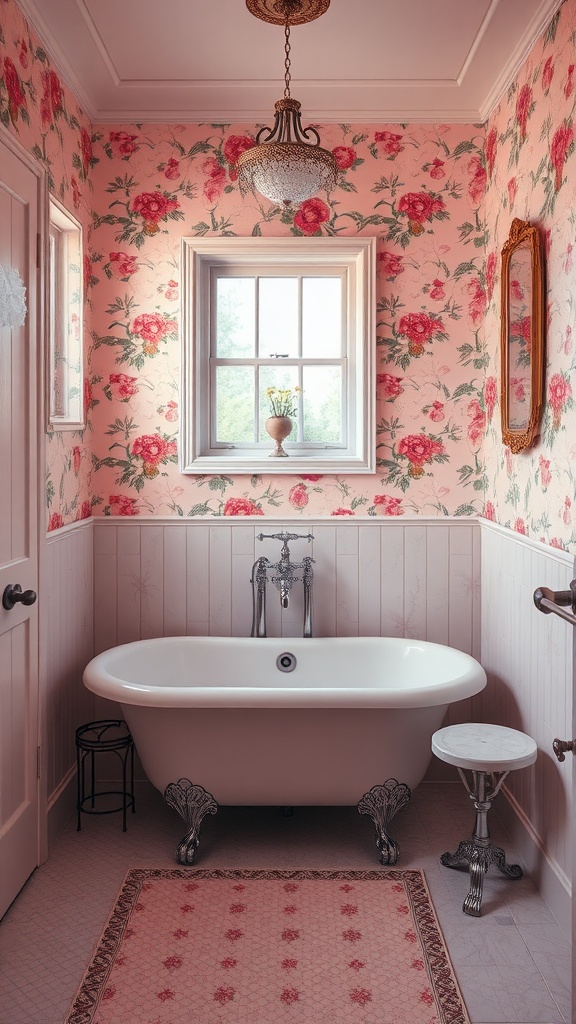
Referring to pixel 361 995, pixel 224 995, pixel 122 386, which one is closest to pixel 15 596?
pixel 224 995

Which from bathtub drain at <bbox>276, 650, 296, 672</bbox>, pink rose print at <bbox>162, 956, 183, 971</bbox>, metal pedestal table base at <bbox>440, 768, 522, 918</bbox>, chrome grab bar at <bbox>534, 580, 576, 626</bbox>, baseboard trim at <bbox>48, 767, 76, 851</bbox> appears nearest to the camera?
chrome grab bar at <bbox>534, 580, 576, 626</bbox>

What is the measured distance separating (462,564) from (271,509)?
0.84 m

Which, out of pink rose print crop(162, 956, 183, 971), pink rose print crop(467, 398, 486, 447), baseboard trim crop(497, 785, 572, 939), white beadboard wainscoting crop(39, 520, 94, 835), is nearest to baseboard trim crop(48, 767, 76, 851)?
white beadboard wainscoting crop(39, 520, 94, 835)

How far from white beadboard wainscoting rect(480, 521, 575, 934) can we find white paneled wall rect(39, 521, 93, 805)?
64.4 inches

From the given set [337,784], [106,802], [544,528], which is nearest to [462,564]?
[544,528]

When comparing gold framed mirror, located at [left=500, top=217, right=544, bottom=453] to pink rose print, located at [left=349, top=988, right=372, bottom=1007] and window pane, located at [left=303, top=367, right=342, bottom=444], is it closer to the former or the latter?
window pane, located at [left=303, top=367, right=342, bottom=444]

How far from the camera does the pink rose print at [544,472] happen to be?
2.59 metres

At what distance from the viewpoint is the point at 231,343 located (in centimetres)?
357

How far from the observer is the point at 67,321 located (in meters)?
3.21

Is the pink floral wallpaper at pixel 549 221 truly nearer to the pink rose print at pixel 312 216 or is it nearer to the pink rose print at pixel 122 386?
the pink rose print at pixel 312 216

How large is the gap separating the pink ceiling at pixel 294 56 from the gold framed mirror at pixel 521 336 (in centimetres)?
65

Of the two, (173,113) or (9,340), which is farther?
(173,113)

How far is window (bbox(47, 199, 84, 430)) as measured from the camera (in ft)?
10.3

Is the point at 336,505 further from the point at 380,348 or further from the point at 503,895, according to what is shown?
the point at 503,895
